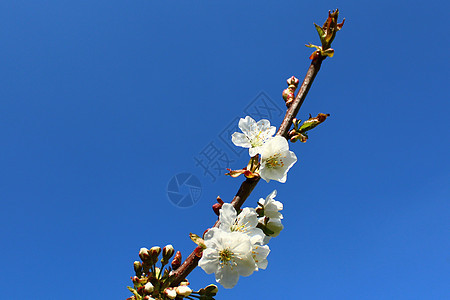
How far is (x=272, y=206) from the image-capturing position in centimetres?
197

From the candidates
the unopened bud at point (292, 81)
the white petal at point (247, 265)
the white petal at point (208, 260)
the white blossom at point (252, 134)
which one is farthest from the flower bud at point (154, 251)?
the unopened bud at point (292, 81)

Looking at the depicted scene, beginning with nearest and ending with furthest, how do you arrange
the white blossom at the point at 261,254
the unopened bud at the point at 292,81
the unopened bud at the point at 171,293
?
the unopened bud at the point at 171,293 → the white blossom at the point at 261,254 → the unopened bud at the point at 292,81

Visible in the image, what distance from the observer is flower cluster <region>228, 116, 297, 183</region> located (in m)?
1.83

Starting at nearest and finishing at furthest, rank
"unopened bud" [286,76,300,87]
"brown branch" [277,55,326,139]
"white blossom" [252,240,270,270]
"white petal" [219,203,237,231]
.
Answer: "white petal" [219,203,237,231] → "white blossom" [252,240,270,270] → "brown branch" [277,55,326,139] → "unopened bud" [286,76,300,87]

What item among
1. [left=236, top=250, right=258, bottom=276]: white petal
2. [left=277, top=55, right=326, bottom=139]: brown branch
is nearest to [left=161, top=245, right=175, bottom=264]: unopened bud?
[left=236, top=250, right=258, bottom=276]: white petal

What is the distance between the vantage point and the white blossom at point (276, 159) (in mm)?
1842

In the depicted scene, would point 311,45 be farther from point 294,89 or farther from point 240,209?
point 240,209

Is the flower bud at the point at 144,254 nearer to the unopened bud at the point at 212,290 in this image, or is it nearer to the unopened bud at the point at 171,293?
the unopened bud at the point at 171,293

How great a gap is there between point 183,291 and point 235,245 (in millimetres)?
388

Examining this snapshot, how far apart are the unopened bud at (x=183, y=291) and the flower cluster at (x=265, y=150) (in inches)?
27.4

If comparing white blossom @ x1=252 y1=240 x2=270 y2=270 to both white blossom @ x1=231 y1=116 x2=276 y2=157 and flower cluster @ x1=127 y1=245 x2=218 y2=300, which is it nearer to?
flower cluster @ x1=127 y1=245 x2=218 y2=300

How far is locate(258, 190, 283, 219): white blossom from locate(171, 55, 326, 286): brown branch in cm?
22

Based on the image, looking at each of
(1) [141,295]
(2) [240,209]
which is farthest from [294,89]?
(1) [141,295]

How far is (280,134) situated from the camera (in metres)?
1.96
